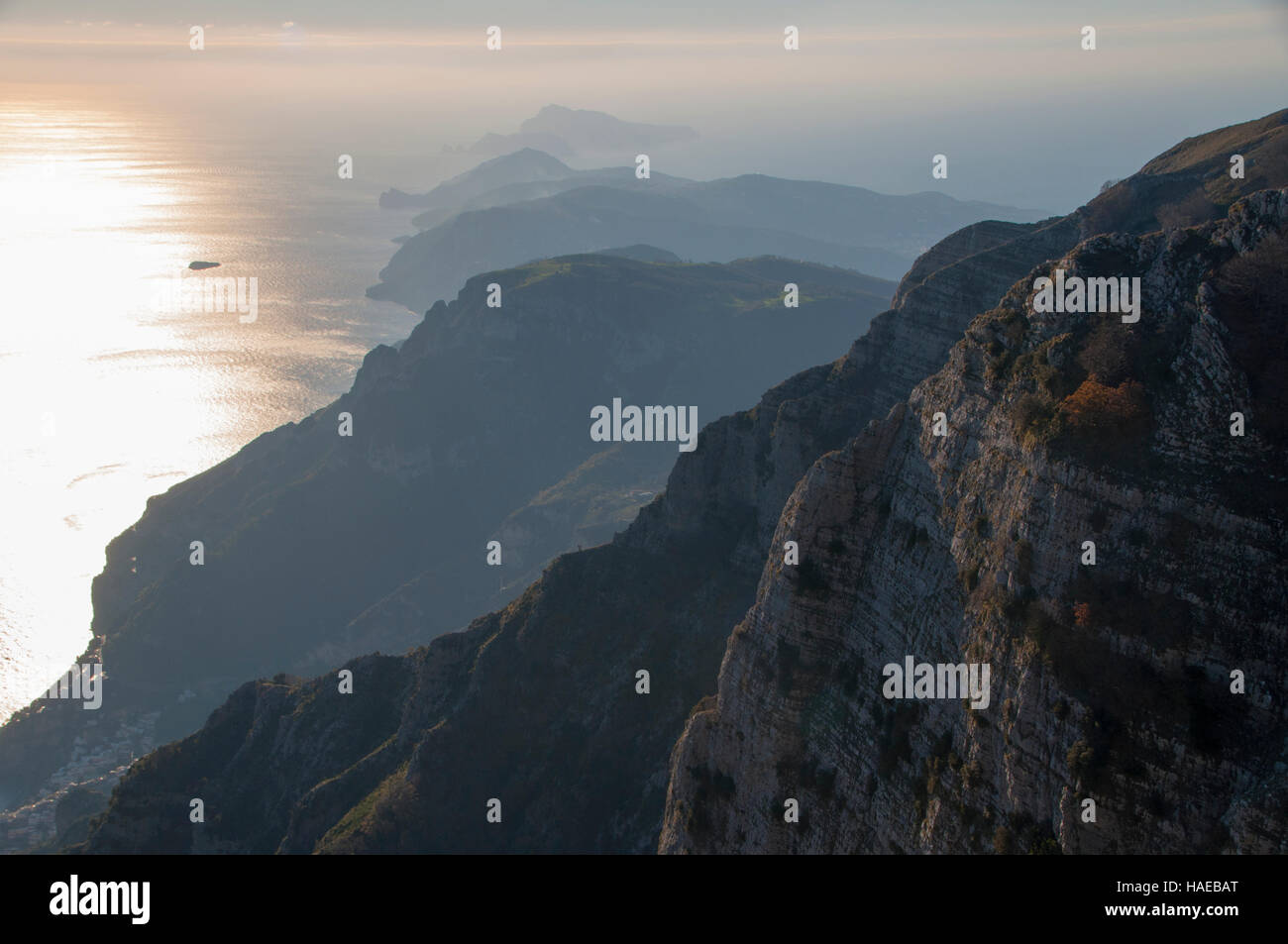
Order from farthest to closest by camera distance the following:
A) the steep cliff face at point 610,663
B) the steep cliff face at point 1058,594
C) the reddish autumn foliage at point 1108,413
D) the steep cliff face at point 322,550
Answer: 1. the steep cliff face at point 322,550
2. the steep cliff face at point 610,663
3. the reddish autumn foliage at point 1108,413
4. the steep cliff face at point 1058,594

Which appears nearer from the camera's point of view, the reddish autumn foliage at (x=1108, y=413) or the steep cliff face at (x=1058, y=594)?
the steep cliff face at (x=1058, y=594)

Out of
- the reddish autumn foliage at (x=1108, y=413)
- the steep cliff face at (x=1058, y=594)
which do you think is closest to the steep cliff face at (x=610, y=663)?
the steep cliff face at (x=1058, y=594)

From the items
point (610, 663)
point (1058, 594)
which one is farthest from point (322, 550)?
point (1058, 594)

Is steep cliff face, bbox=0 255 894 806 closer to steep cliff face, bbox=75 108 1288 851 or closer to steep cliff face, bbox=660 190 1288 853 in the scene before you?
steep cliff face, bbox=75 108 1288 851

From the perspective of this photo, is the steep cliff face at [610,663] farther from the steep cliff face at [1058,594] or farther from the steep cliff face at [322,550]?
the steep cliff face at [322,550]

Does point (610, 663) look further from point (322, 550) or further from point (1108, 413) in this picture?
point (322, 550)

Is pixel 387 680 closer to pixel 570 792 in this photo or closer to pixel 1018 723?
pixel 570 792
